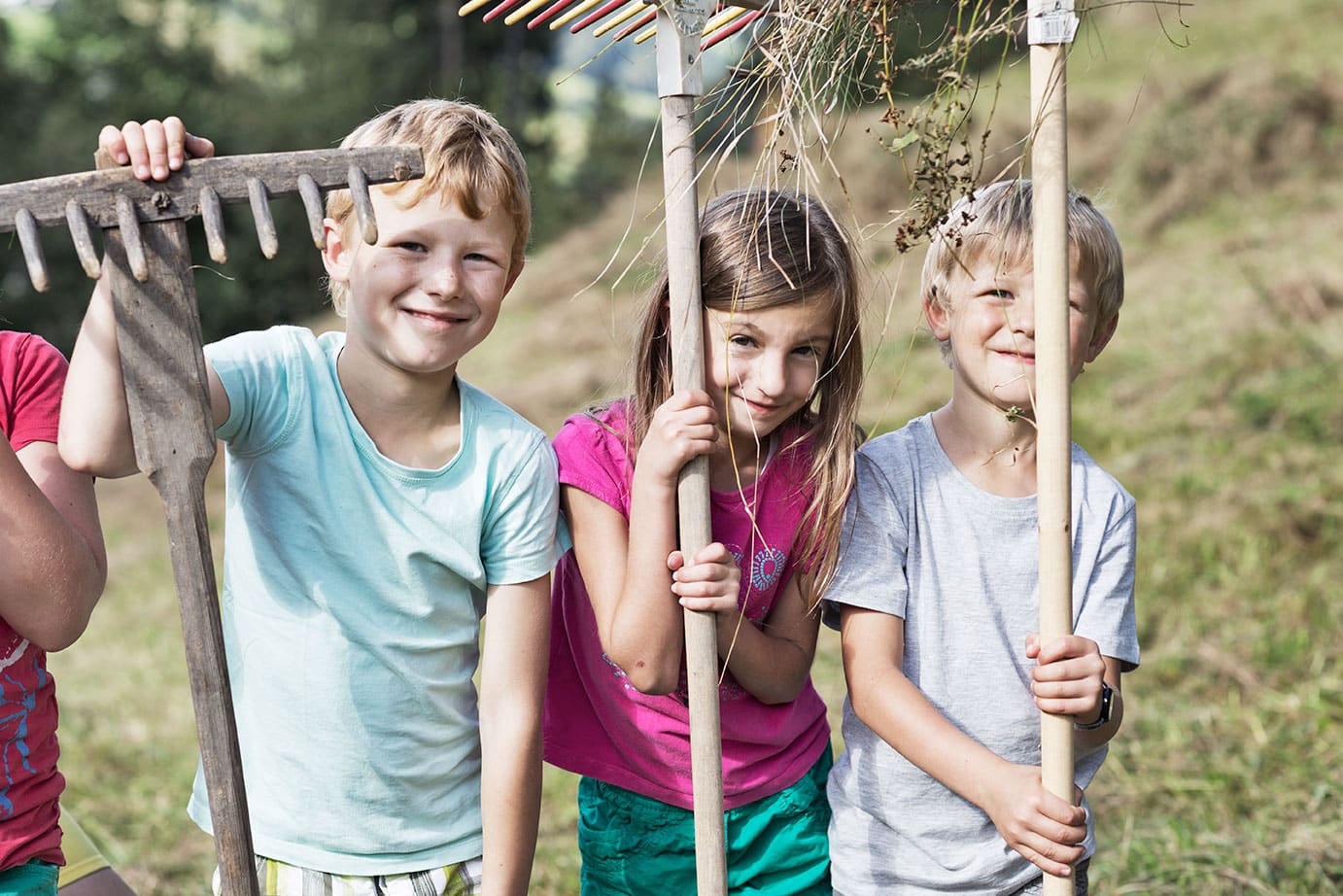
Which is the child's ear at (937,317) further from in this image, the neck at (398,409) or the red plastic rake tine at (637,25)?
the neck at (398,409)

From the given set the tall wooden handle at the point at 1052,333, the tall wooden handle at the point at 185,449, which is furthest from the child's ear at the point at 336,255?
the tall wooden handle at the point at 1052,333

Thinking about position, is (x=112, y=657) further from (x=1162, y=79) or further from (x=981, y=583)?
(x=1162, y=79)

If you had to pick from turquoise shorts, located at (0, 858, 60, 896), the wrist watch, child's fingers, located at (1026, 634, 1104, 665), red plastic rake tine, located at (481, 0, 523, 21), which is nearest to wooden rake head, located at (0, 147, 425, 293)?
red plastic rake tine, located at (481, 0, 523, 21)

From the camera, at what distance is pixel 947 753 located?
191cm

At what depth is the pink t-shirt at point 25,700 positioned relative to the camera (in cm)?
171

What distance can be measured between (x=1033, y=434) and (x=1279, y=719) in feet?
8.16

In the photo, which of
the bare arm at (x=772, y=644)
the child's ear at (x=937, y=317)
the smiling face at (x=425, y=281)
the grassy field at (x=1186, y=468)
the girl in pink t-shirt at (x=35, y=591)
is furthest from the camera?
the grassy field at (x=1186, y=468)

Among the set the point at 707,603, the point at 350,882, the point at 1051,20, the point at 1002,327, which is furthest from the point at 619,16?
the point at 350,882

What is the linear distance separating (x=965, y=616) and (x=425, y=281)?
0.99 meters

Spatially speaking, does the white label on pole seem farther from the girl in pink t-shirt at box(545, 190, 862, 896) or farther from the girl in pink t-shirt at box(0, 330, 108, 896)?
the girl in pink t-shirt at box(0, 330, 108, 896)

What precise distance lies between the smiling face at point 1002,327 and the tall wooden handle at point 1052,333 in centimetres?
19

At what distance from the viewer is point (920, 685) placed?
6.61 ft

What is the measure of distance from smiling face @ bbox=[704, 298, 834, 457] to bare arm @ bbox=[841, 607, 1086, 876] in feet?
1.19

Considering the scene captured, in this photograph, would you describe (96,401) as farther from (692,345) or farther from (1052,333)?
(1052,333)
